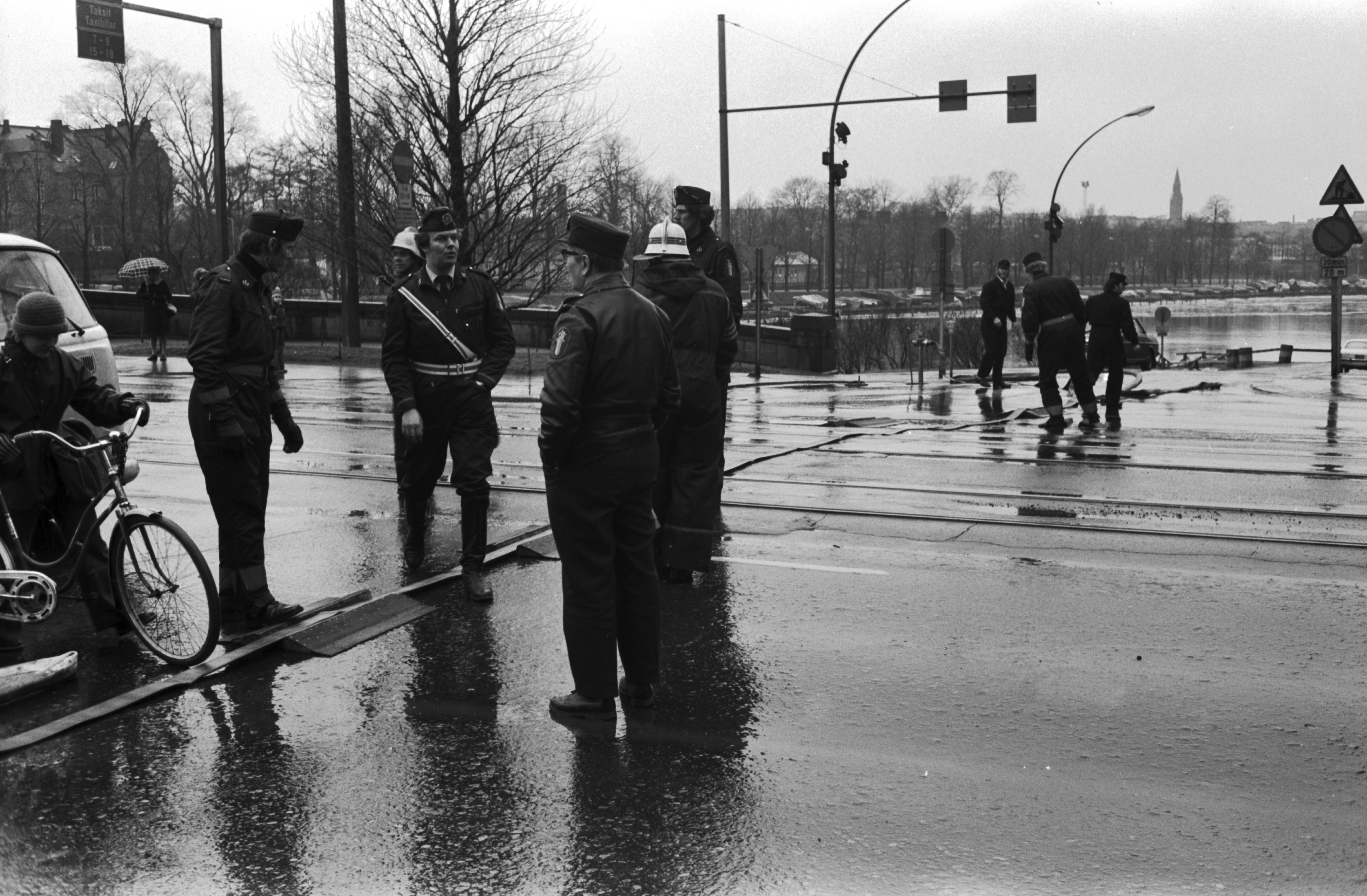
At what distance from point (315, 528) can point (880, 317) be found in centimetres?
3737

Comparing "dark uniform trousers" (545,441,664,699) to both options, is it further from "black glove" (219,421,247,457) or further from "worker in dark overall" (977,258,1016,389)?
"worker in dark overall" (977,258,1016,389)

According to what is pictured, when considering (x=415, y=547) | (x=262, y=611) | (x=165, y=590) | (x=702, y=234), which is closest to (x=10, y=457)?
(x=165, y=590)

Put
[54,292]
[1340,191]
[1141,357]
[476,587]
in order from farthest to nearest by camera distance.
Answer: [1141,357] < [1340,191] < [54,292] < [476,587]

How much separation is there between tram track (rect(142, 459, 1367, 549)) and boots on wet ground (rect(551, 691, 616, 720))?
431cm

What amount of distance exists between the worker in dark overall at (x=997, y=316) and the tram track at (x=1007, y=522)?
39.1 feet

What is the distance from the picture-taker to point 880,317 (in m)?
45.2

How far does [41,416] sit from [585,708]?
291 cm

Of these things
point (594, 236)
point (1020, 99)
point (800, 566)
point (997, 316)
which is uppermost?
point (1020, 99)

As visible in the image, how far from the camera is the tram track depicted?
8.43 m

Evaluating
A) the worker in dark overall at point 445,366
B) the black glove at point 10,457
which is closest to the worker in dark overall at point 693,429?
the worker in dark overall at point 445,366

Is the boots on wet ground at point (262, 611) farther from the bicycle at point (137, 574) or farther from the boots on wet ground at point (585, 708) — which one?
the boots on wet ground at point (585, 708)

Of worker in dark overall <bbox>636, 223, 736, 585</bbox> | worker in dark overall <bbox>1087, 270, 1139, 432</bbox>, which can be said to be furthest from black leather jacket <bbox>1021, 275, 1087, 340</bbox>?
Answer: worker in dark overall <bbox>636, 223, 736, 585</bbox>

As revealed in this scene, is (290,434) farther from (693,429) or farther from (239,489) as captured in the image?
(693,429)

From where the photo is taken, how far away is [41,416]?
20.8 ft
